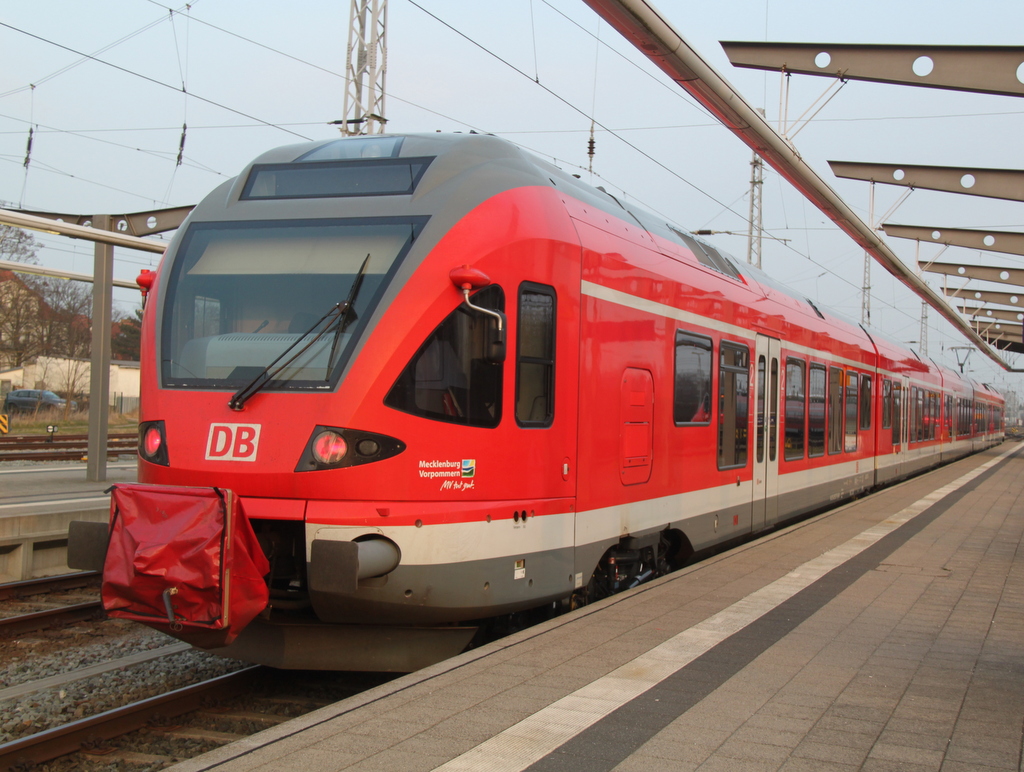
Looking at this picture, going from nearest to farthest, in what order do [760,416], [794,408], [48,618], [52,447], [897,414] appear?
1. [48,618]
2. [760,416]
3. [794,408]
4. [897,414]
5. [52,447]

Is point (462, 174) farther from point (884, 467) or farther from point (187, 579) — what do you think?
point (884, 467)

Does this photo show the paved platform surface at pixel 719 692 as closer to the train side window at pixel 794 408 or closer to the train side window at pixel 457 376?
the train side window at pixel 457 376

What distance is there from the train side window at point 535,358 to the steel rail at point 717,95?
2913 mm

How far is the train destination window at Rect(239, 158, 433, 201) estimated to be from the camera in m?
6.10

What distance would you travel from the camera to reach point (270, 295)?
19.1ft

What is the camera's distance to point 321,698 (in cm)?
603

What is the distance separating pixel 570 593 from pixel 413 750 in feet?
9.09

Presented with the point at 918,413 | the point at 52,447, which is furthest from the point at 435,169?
the point at 52,447

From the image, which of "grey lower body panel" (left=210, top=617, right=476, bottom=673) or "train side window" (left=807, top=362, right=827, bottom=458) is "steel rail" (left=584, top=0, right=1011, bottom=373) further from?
"grey lower body panel" (left=210, top=617, right=476, bottom=673)

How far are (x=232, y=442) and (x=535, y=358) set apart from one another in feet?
6.64

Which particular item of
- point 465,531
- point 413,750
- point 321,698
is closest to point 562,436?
point 465,531

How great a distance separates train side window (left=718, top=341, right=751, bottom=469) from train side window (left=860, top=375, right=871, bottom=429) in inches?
283

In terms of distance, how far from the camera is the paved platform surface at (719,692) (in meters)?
3.99

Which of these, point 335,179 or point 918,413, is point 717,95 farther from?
point 918,413
